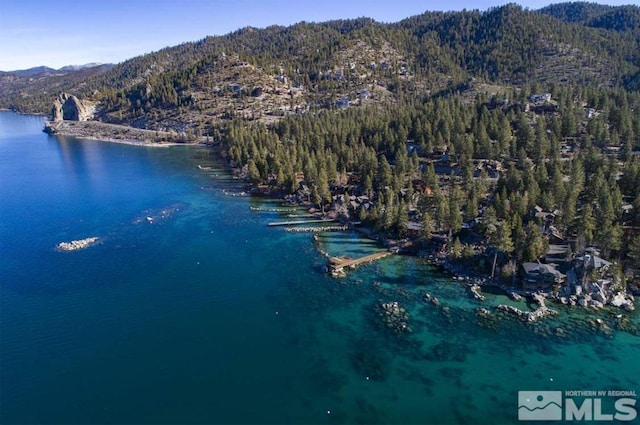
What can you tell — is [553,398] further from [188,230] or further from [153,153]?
[153,153]

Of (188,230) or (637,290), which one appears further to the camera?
(188,230)

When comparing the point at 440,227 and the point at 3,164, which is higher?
the point at 3,164

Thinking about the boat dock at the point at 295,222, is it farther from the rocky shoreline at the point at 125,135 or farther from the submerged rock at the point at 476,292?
the rocky shoreline at the point at 125,135

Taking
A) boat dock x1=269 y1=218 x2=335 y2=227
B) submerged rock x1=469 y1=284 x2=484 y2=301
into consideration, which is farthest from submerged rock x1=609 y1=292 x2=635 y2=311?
boat dock x1=269 y1=218 x2=335 y2=227

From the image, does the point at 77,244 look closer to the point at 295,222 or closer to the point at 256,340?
the point at 295,222

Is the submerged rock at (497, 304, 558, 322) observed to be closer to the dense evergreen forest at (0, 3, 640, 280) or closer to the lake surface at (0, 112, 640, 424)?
the lake surface at (0, 112, 640, 424)

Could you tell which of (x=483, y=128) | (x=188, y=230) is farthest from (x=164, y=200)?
(x=483, y=128)
